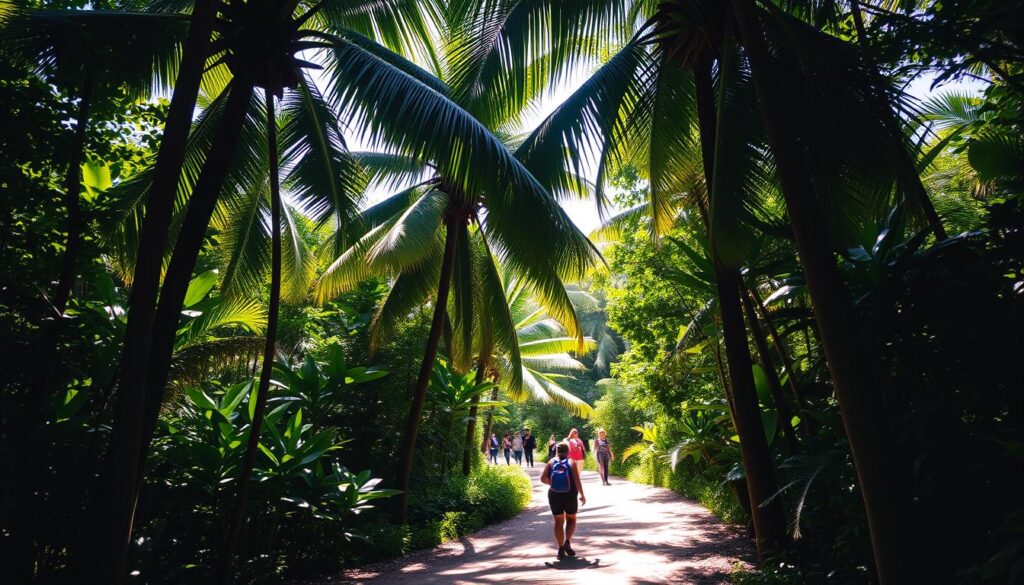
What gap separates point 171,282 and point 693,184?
632cm

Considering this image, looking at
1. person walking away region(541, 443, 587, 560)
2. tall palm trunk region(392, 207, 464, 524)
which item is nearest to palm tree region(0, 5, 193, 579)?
person walking away region(541, 443, 587, 560)

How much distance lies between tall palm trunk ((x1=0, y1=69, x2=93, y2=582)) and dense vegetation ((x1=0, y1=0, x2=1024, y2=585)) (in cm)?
3

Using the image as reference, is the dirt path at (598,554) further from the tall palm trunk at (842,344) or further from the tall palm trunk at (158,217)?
the tall palm trunk at (158,217)

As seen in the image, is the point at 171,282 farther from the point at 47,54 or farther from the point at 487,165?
the point at 487,165

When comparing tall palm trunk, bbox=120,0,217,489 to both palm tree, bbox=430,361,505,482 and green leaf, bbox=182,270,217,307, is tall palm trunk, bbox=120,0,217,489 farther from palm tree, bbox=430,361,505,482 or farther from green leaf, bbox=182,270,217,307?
palm tree, bbox=430,361,505,482

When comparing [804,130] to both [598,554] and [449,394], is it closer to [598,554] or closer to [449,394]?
[598,554]

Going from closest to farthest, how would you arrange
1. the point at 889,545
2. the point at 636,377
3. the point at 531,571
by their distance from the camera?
the point at 889,545 < the point at 531,571 < the point at 636,377

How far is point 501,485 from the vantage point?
13211 mm

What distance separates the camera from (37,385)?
4223 mm

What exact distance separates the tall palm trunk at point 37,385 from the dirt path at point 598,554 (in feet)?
10.8

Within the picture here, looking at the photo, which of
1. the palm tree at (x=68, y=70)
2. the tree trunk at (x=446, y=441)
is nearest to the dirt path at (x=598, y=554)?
the tree trunk at (x=446, y=441)

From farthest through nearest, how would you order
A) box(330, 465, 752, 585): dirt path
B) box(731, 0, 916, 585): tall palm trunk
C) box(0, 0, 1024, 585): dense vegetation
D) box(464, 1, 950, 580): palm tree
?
1. box(330, 465, 752, 585): dirt path
2. box(0, 0, 1024, 585): dense vegetation
3. box(464, 1, 950, 580): palm tree
4. box(731, 0, 916, 585): tall palm trunk

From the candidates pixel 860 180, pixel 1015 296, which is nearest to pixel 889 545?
pixel 1015 296

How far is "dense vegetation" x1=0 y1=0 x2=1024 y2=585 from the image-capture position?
11.7 feet
